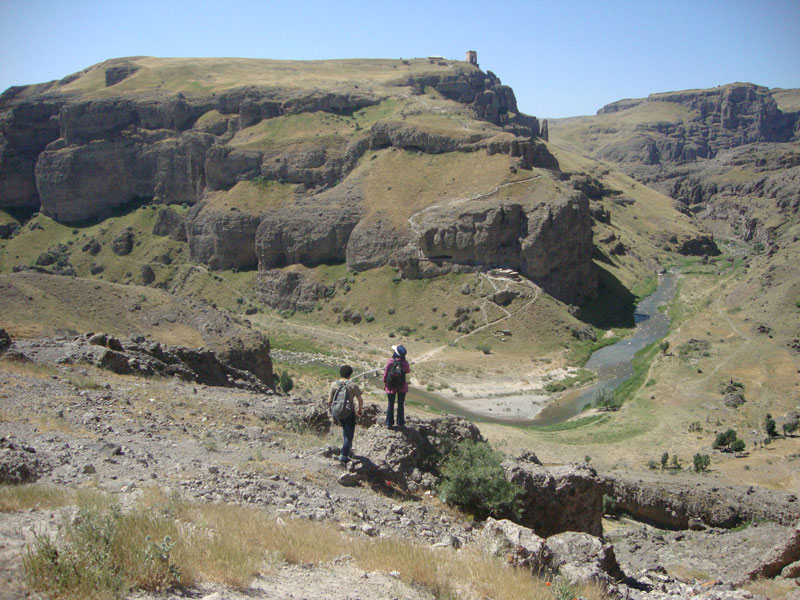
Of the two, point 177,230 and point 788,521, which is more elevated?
point 177,230

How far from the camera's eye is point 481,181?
6875cm

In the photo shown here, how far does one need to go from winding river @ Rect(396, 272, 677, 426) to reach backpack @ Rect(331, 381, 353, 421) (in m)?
31.2

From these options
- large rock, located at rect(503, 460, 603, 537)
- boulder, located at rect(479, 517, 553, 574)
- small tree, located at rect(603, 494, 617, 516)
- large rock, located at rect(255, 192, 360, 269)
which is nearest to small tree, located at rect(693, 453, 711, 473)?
small tree, located at rect(603, 494, 617, 516)

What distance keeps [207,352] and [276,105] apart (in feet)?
241

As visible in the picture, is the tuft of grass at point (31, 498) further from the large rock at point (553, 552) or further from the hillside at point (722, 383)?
the hillside at point (722, 383)

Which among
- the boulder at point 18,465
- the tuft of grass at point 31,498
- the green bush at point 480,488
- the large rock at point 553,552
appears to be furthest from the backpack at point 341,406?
the boulder at point 18,465

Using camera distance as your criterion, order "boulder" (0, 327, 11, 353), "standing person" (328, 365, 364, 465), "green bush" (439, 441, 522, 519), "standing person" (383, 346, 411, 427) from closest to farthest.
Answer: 1. "standing person" (328, 365, 364, 465)
2. "green bush" (439, 441, 522, 519)
3. "standing person" (383, 346, 411, 427)
4. "boulder" (0, 327, 11, 353)

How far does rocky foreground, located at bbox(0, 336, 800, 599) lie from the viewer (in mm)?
10602

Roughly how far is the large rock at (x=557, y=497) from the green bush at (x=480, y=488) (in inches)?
26.4

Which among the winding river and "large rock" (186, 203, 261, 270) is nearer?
the winding river

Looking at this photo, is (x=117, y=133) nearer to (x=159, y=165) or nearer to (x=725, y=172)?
(x=159, y=165)

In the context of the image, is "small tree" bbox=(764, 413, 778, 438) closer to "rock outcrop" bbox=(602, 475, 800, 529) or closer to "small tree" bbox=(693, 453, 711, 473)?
"small tree" bbox=(693, 453, 711, 473)

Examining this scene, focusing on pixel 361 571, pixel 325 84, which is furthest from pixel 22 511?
pixel 325 84

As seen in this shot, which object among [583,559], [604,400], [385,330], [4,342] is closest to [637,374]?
[604,400]
